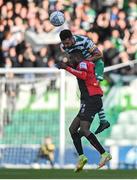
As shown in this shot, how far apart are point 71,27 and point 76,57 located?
9132mm

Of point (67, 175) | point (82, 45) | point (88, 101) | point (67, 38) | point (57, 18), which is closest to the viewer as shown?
point (67, 38)

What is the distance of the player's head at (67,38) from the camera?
459 inches

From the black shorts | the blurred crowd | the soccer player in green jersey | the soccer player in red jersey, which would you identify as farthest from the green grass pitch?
the blurred crowd

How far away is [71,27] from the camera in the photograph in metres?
21.0

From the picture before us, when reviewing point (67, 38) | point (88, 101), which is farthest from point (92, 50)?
point (88, 101)

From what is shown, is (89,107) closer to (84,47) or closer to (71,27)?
(84,47)

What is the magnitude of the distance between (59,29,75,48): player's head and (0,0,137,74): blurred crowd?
851 cm

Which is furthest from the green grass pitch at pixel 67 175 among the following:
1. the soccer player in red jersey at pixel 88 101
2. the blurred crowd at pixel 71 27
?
the blurred crowd at pixel 71 27

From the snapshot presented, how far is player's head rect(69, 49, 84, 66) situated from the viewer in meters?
12.0

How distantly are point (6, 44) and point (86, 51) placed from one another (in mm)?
9137

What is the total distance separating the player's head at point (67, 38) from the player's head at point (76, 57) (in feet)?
0.68

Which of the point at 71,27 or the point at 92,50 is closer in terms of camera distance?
the point at 92,50

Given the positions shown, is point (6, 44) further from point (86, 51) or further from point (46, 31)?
point (86, 51)

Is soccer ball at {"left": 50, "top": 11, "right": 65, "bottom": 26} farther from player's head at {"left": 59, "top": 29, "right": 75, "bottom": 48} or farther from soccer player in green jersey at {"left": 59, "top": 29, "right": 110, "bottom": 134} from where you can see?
player's head at {"left": 59, "top": 29, "right": 75, "bottom": 48}
